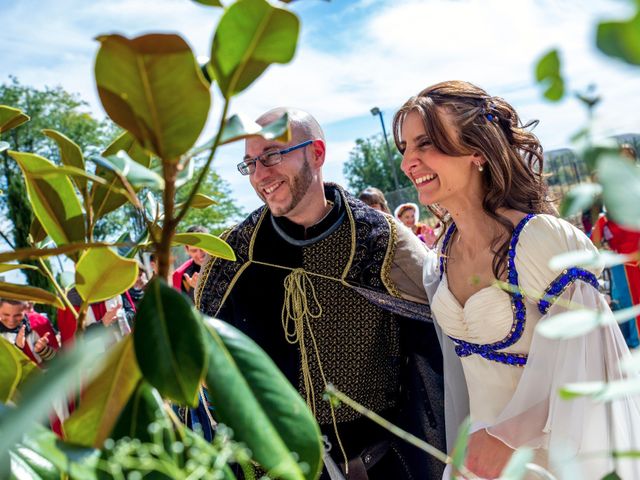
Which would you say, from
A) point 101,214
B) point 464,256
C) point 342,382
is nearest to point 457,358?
point 464,256

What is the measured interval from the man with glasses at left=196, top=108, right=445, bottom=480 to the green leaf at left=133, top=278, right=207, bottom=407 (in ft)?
5.93

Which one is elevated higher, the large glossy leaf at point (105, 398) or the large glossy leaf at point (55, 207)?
the large glossy leaf at point (55, 207)

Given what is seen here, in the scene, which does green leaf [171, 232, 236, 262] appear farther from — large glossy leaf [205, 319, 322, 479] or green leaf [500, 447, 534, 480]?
green leaf [500, 447, 534, 480]

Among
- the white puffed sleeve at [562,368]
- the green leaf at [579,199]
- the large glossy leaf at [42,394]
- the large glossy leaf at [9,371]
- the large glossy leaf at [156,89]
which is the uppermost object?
the large glossy leaf at [156,89]

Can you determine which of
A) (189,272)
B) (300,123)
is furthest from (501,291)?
(189,272)

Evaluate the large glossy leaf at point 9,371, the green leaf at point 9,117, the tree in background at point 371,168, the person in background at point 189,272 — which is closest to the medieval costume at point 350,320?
the green leaf at point 9,117

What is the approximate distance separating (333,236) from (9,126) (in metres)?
1.71

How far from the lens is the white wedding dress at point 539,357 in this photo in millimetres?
1533

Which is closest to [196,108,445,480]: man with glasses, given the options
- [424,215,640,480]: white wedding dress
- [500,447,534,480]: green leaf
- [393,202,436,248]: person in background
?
[424,215,640,480]: white wedding dress

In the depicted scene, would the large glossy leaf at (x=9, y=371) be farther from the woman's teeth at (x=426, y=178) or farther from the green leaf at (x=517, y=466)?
the woman's teeth at (x=426, y=178)

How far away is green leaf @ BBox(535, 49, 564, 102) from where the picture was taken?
343mm

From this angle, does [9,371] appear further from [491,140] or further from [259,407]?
[491,140]

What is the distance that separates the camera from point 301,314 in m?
2.38

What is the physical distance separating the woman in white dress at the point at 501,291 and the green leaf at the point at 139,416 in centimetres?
120
